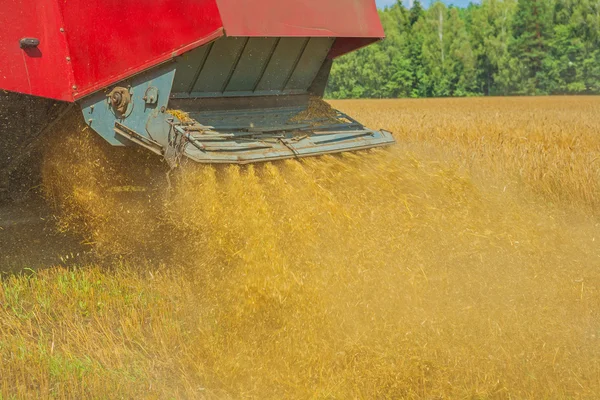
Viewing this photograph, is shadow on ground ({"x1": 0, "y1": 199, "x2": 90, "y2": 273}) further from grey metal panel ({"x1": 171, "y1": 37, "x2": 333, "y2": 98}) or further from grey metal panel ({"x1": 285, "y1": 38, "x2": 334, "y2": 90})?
grey metal panel ({"x1": 285, "y1": 38, "x2": 334, "y2": 90})

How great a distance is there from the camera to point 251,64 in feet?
15.4

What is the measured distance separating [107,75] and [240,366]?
1.83 m

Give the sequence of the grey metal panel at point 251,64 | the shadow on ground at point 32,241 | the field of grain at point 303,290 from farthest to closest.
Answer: the shadow on ground at point 32,241
the grey metal panel at point 251,64
the field of grain at point 303,290

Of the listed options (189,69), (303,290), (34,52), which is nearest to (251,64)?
(189,69)

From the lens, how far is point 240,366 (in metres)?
3.50

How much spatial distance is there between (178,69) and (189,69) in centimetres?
8

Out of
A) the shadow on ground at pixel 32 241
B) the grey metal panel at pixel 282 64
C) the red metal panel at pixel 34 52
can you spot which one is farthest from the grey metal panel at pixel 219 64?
the shadow on ground at pixel 32 241

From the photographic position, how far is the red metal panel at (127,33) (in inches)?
153

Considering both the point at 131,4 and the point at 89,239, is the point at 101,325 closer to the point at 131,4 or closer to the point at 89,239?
the point at 89,239

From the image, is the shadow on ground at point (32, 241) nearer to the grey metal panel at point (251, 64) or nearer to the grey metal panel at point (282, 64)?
the grey metal panel at point (251, 64)

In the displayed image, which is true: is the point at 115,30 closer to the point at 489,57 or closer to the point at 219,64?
the point at 219,64

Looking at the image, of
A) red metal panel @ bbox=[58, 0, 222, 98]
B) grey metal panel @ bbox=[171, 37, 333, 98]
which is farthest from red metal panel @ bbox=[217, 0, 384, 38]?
grey metal panel @ bbox=[171, 37, 333, 98]

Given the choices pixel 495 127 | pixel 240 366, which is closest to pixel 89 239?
pixel 240 366

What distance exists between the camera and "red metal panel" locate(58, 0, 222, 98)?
12.7ft
